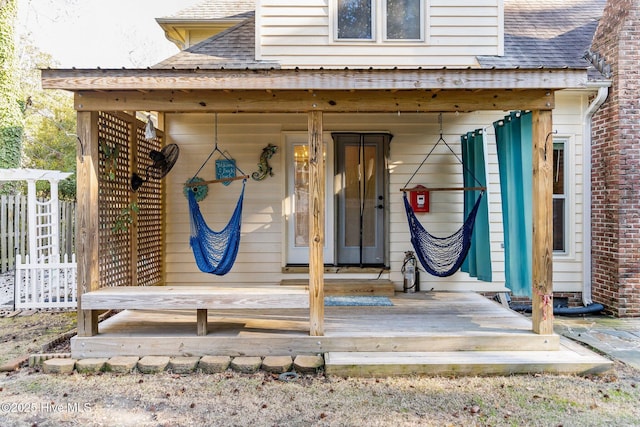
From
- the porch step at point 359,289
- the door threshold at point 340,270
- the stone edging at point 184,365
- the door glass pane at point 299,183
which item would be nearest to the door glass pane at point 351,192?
the door threshold at point 340,270

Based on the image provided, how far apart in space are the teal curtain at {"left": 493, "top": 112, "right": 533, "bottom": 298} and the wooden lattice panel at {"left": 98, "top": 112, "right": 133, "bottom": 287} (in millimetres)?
3768

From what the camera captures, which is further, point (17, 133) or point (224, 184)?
point (17, 133)

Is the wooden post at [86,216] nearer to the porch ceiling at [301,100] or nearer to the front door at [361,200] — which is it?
the porch ceiling at [301,100]

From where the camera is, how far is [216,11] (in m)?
6.91

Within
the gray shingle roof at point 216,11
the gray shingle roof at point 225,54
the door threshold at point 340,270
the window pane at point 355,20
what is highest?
the gray shingle roof at point 216,11

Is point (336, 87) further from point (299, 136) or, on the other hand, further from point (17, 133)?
point (17, 133)

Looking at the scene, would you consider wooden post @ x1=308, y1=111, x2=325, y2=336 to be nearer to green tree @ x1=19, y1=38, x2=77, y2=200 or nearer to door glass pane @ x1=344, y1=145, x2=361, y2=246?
door glass pane @ x1=344, y1=145, x2=361, y2=246

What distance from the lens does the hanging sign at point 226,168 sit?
5.77 meters

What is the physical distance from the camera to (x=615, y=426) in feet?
9.06

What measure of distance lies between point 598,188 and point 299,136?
373 cm

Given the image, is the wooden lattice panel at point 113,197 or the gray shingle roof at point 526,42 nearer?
the wooden lattice panel at point 113,197

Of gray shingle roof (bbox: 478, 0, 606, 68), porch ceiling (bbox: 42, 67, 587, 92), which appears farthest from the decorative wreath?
gray shingle roof (bbox: 478, 0, 606, 68)

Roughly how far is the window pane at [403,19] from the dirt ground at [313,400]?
13.0 ft

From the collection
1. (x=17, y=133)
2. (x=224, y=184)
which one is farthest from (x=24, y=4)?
(x=224, y=184)
